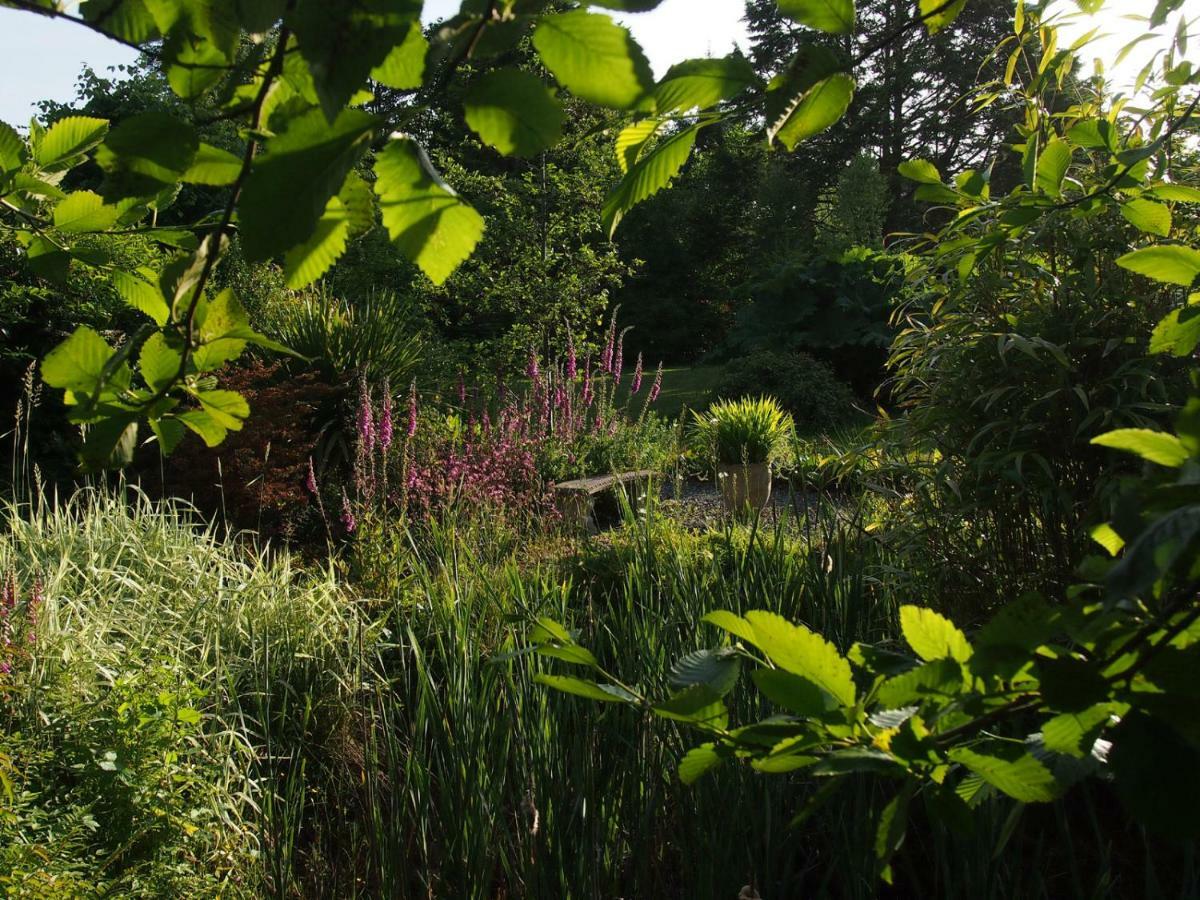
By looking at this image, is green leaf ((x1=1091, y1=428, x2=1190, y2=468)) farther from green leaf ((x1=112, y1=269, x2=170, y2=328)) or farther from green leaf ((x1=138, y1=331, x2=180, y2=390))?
green leaf ((x1=112, y1=269, x2=170, y2=328))

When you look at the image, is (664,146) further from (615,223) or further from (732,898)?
(732,898)

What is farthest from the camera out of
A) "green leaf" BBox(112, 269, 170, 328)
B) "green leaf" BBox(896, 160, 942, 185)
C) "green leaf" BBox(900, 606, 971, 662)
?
"green leaf" BBox(896, 160, 942, 185)

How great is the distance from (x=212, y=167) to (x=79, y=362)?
18cm

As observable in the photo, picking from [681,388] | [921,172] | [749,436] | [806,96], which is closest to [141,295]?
[806,96]

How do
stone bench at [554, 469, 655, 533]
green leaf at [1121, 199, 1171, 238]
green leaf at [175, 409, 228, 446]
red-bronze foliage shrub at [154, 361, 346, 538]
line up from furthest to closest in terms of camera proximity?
red-bronze foliage shrub at [154, 361, 346, 538] → stone bench at [554, 469, 655, 533] → green leaf at [1121, 199, 1171, 238] → green leaf at [175, 409, 228, 446]

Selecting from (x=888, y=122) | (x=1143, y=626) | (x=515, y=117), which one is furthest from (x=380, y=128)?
(x=888, y=122)

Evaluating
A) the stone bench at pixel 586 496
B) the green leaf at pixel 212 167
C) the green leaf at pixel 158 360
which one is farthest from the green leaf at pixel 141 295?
the stone bench at pixel 586 496

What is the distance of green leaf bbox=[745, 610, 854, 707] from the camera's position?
58 centimetres

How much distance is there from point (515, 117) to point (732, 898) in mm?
1755

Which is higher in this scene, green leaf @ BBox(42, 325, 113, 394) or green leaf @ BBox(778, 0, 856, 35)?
green leaf @ BBox(778, 0, 856, 35)

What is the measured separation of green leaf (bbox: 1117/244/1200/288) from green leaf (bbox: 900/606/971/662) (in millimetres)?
527

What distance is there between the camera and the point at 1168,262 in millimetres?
964

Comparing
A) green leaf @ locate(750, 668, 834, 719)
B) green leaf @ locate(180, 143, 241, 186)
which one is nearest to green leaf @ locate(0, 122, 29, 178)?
green leaf @ locate(180, 143, 241, 186)

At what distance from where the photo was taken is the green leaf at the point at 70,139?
3.21 ft
